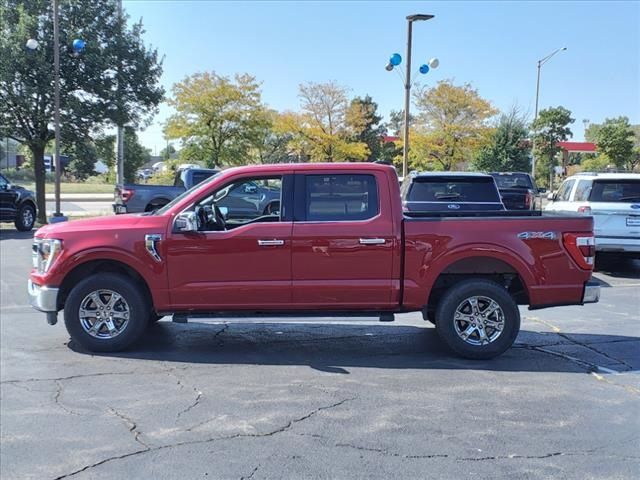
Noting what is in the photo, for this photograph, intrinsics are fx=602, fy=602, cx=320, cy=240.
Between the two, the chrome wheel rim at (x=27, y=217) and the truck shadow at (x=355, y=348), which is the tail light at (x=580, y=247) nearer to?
the truck shadow at (x=355, y=348)

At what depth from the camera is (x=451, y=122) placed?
3462cm

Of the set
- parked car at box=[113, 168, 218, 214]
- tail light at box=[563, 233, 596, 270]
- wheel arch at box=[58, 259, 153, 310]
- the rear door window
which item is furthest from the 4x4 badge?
parked car at box=[113, 168, 218, 214]

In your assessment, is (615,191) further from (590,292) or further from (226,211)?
(226,211)

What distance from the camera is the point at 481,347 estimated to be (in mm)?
5840

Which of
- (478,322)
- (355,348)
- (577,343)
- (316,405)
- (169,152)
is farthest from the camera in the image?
(169,152)

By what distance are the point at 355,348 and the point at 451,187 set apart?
541 cm

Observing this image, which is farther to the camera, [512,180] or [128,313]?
[512,180]

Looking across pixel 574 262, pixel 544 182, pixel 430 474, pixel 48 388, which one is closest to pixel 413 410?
pixel 430 474

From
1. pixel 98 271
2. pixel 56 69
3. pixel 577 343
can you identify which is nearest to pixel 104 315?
pixel 98 271

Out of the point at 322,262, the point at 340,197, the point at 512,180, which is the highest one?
the point at 512,180

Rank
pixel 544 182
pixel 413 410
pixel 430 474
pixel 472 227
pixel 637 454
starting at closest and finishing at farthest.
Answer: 1. pixel 430 474
2. pixel 637 454
3. pixel 413 410
4. pixel 472 227
5. pixel 544 182

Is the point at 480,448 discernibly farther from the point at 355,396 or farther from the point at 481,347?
the point at 481,347

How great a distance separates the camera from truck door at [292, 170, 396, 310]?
579 centimetres

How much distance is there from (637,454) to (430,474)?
1401 millimetres
